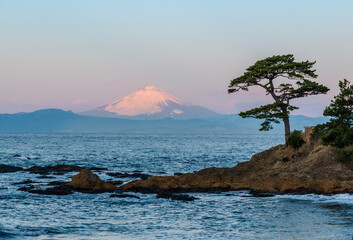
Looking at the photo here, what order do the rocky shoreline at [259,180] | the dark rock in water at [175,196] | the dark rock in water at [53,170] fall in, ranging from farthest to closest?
1. the dark rock in water at [53,170]
2. the rocky shoreline at [259,180]
3. the dark rock in water at [175,196]

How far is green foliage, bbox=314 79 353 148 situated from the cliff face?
91 cm

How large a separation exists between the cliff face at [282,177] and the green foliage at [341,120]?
0.91 metres

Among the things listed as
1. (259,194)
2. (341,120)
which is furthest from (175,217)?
(341,120)

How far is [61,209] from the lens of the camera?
1141 inches

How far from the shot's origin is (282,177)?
37.9 metres

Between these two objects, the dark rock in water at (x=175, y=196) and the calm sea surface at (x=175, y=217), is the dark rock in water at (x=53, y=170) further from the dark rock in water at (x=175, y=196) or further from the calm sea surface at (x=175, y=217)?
the dark rock in water at (x=175, y=196)

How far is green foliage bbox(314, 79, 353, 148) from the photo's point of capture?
39438 mm

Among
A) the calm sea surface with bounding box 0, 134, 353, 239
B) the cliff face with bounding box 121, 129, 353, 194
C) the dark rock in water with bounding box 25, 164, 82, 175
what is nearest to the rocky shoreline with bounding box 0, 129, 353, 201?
the cliff face with bounding box 121, 129, 353, 194

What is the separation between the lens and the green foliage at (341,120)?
3944cm

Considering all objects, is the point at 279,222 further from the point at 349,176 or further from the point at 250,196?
the point at 349,176

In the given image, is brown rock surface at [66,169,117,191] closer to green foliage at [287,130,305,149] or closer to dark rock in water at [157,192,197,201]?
dark rock in water at [157,192,197,201]

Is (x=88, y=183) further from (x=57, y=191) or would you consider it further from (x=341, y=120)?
(x=341, y=120)

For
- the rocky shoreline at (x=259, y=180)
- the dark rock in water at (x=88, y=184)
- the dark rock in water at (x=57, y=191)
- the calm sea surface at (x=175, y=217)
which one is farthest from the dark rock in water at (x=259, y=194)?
the dark rock in water at (x=57, y=191)

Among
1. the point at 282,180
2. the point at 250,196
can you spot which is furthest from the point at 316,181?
the point at 250,196
